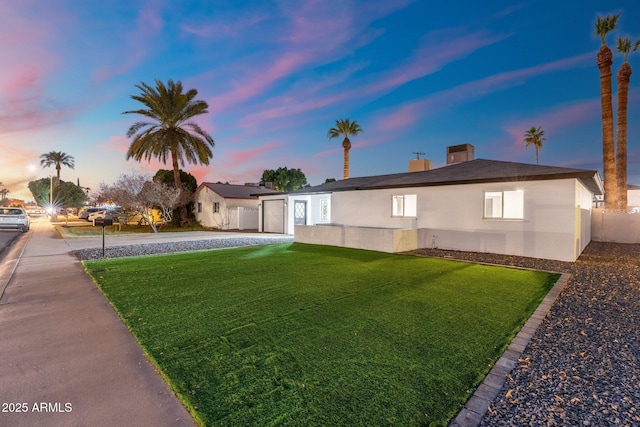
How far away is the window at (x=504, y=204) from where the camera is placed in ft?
35.8

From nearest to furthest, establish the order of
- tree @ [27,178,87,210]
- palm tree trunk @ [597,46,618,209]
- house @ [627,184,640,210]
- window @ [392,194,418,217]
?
window @ [392,194,418,217] < palm tree trunk @ [597,46,618,209] < house @ [627,184,640,210] < tree @ [27,178,87,210]

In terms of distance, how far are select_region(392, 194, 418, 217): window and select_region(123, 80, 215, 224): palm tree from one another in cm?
1559

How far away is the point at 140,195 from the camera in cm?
2105

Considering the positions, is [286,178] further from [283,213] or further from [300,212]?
[300,212]

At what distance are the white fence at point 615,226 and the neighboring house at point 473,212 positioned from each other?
524 centimetres

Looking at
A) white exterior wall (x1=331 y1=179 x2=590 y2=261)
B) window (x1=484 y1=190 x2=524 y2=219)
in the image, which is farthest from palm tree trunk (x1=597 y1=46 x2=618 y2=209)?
window (x1=484 y1=190 x2=524 y2=219)

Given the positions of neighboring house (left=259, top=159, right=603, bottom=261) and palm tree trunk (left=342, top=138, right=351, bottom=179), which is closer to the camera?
neighboring house (left=259, top=159, right=603, bottom=261)

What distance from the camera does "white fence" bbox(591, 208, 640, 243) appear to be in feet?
49.7

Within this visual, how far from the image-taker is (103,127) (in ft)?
75.4

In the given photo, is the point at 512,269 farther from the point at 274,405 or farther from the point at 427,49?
the point at 427,49

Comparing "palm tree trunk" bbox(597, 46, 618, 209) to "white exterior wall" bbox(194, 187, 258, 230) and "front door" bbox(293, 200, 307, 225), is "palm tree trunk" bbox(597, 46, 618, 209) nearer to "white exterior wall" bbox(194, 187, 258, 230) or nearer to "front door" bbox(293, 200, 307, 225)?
"front door" bbox(293, 200, 307, 225)

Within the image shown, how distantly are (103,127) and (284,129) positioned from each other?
13.8m

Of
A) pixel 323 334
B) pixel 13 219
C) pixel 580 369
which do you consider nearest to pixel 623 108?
pixel 580 369

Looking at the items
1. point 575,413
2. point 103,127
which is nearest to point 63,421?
point 575,413
